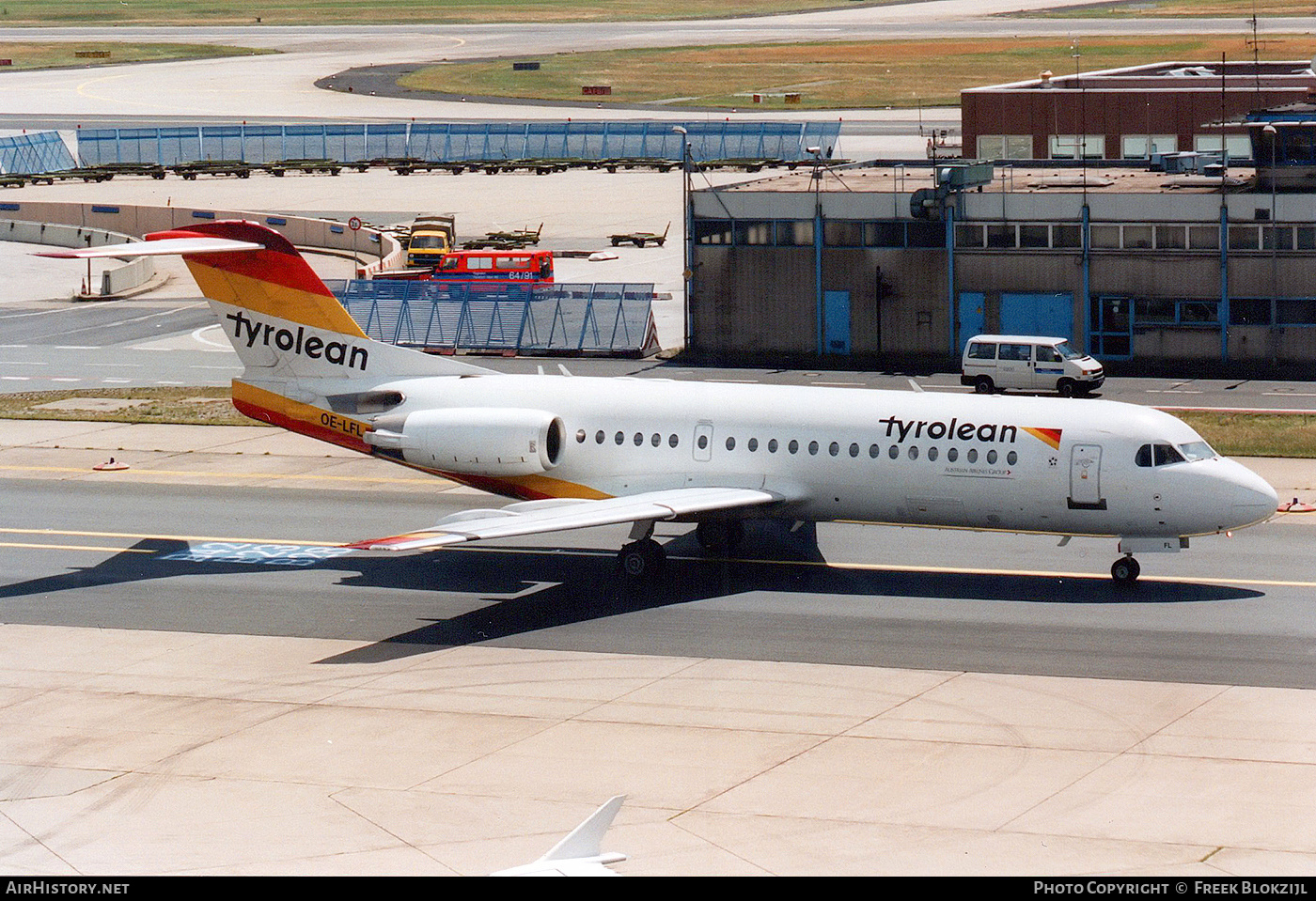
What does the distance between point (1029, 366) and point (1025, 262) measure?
21.8 feet

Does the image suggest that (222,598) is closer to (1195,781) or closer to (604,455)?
(604,455)

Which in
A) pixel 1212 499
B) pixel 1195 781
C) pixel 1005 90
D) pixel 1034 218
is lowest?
pixel 1195 781

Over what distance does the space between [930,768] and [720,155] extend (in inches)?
3572

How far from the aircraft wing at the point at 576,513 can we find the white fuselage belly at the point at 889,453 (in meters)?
0.65

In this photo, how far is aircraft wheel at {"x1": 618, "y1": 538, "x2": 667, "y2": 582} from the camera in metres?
31.9

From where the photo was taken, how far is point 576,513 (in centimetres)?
3094

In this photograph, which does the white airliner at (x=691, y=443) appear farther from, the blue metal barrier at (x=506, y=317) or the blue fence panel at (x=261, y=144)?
the blue fence panel at (x=261, y=144)

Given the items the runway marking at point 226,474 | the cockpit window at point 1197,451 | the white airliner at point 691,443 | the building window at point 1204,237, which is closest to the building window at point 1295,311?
the building window at point 1204,237

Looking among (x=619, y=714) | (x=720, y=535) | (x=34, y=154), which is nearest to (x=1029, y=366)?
(x=720, y=535)

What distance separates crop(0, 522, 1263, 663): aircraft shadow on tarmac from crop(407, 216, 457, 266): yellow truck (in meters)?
42.1

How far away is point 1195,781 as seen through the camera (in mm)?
21516

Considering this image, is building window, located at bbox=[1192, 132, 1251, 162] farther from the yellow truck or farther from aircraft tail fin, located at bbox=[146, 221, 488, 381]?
aircraft tail fin, located at bbox=[146, 221, 488, 381]

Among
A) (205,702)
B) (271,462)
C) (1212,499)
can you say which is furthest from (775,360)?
(205,702)

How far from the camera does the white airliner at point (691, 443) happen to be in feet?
98.5
